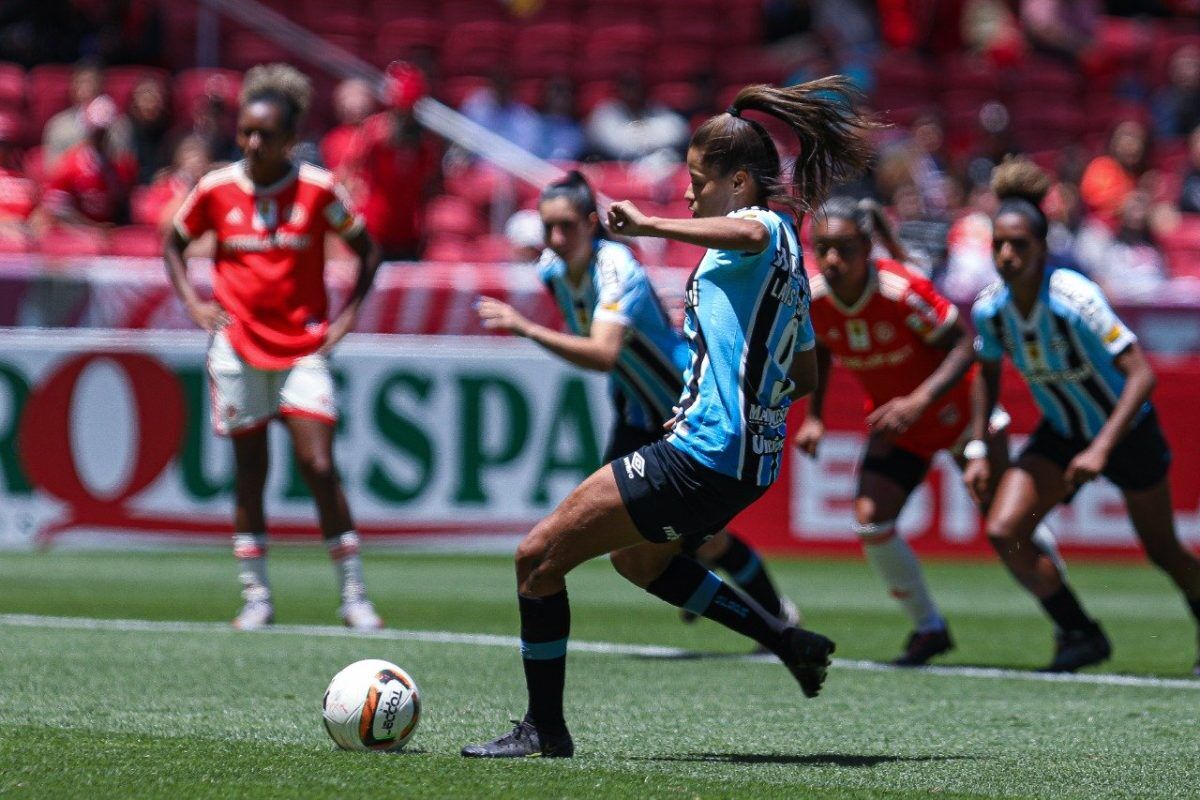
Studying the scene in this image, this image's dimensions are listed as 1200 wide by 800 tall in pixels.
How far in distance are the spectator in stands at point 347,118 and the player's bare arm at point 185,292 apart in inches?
272

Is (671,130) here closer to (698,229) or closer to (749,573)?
(749,573)

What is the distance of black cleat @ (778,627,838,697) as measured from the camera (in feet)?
19.4

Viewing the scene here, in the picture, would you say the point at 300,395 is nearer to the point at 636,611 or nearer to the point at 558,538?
the point at 636,611

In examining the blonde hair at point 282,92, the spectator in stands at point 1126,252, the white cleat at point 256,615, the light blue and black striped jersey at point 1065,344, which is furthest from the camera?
the spectator in stands at point 1126,252

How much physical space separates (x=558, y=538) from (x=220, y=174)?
4.34 meters

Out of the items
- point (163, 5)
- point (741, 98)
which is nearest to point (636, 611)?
point (741, 98)

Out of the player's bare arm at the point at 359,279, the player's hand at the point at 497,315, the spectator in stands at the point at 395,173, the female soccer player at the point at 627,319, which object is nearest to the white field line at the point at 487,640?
the female soccer player at the point at 627,319

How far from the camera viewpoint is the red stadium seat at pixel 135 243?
48.2ft

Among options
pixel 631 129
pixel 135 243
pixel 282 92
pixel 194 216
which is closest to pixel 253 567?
pixel 194 216

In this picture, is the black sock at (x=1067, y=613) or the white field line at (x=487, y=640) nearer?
the white field line at (x=487, y=640)

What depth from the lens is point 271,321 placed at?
8.98 metres

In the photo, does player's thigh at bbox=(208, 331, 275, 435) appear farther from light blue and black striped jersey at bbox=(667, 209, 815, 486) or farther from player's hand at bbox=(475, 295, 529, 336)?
light blue and black striped jersey at bbox=(667, 209, 815, 486)

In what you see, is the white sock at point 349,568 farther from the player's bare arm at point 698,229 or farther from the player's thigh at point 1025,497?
the player's bare arm at point 698,229

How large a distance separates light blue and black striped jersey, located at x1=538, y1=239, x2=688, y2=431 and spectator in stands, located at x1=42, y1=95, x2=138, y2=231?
24.8ft
